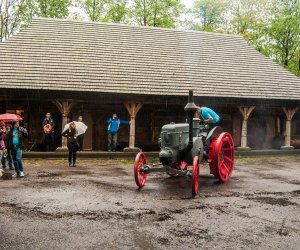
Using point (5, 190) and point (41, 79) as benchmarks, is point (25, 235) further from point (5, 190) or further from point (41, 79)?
point (41, 79)

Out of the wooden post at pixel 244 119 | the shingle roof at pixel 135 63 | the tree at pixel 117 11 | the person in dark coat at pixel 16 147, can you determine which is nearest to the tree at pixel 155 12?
the tree at pixel 117 11

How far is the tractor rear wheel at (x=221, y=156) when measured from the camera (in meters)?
7.62

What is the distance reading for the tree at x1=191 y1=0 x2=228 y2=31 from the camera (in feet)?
116

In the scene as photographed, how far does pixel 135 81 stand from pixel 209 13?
23.0 metres

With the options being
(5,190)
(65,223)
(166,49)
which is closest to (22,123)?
(166,49)

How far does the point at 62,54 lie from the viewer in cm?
1642

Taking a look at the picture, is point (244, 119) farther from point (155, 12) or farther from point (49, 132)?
point (155, 12)

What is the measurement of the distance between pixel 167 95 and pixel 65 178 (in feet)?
25.8

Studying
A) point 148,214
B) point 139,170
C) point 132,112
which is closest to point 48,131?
point 132,112

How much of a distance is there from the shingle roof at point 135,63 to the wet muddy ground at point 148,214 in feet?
24.2

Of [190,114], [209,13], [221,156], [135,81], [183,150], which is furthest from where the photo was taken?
[209,13]

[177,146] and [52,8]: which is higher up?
[52,8]

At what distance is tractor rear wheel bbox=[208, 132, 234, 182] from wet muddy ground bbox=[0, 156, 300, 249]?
0.29 metres

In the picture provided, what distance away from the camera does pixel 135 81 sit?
52.1 feet
